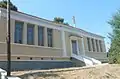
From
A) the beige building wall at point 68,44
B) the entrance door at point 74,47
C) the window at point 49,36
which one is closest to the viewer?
the window at point 49,36

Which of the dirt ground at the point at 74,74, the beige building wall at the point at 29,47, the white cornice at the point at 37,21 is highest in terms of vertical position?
the white cornice at the point at 37,21

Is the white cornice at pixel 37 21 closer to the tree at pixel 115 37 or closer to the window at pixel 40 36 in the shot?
the window at pixel 40 36

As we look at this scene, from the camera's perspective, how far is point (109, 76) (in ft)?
44.9

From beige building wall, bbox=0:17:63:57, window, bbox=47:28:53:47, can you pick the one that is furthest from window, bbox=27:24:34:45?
window, bbox=47:28:53:47

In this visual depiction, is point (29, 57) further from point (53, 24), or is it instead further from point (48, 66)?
point (53, 24)

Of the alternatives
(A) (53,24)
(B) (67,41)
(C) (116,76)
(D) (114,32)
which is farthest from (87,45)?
(C) (116,76)

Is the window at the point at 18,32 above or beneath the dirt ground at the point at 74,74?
above

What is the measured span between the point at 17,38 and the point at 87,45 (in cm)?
1413

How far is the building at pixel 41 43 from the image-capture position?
18469 mm

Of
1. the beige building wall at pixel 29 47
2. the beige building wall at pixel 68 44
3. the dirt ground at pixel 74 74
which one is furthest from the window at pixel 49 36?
the dirt ground at pixel 74 74

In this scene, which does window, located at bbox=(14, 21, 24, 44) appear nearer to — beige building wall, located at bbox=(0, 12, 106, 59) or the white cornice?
beige building wall, located at bbox=(0, 12, 106, 59)

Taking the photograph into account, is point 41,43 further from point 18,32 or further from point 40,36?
point 18,32

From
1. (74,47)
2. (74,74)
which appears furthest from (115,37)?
(74,47)

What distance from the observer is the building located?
18.5 metres
